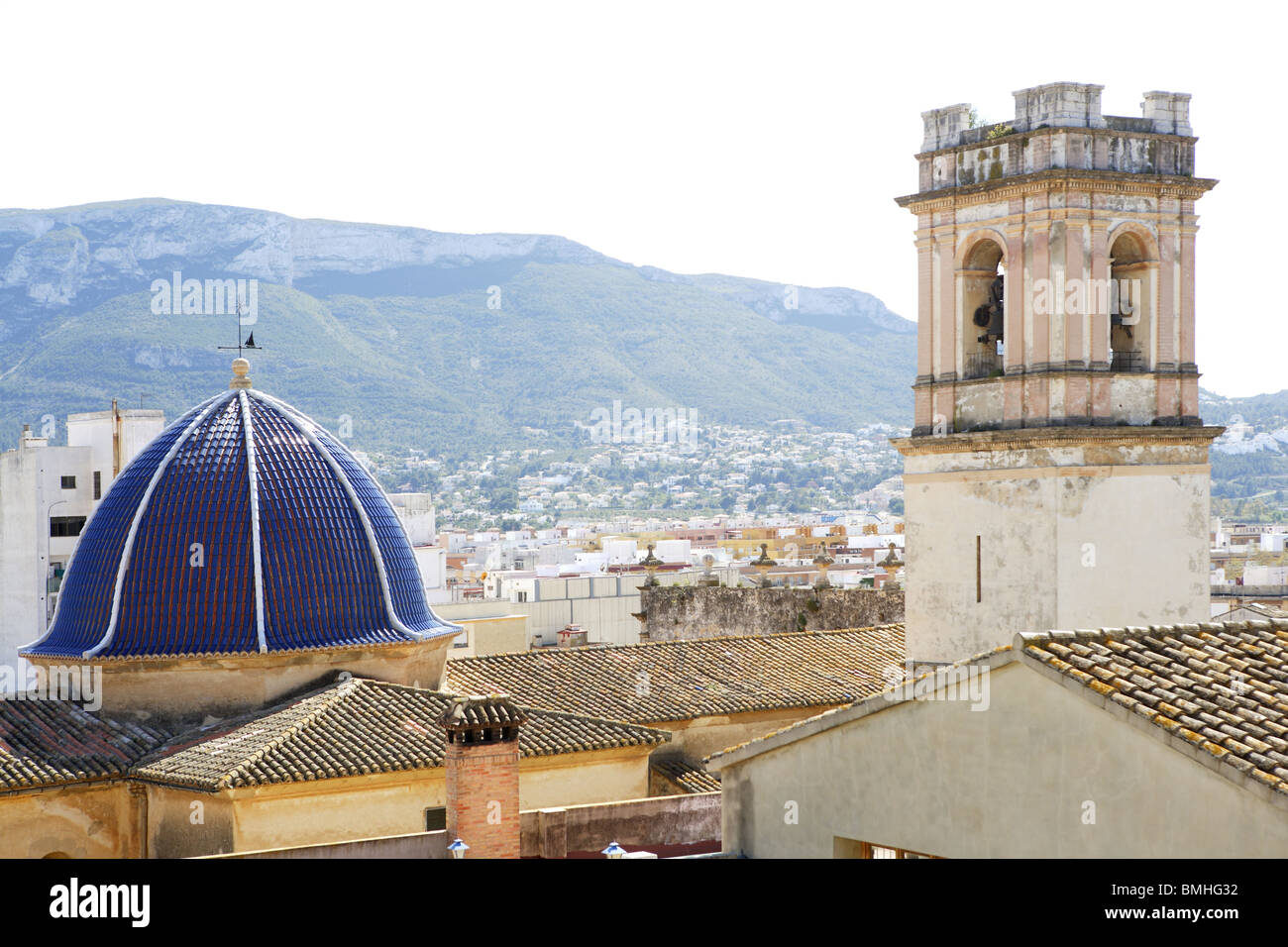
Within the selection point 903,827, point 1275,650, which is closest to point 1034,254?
point 1275,650

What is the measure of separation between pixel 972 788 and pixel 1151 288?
11.8 m

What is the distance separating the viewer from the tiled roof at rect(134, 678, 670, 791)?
1698cm

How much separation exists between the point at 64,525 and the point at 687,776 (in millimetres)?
30593

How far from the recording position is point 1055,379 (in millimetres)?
19062

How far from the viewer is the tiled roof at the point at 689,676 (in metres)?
21.7

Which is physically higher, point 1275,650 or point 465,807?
point 1275,650

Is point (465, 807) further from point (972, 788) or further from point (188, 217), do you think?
point (188, 217)

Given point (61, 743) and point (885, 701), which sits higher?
point (885, 701)

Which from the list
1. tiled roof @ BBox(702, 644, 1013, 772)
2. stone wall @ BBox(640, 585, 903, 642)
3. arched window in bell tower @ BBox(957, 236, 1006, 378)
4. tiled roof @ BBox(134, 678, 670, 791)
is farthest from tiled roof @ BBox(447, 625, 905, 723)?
tiled roof @ BBox(702, 644, 1013, 772)

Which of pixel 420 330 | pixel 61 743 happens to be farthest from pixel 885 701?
pixel 420 330

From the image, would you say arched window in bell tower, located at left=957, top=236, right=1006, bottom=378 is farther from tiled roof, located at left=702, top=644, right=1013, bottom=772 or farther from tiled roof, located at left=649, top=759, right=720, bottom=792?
tiled roof, located at left=702, top=644, right=1013, bottom=772

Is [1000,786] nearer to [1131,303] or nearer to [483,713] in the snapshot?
[483,713]

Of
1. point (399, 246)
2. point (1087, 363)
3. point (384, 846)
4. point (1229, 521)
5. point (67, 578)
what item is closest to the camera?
point (384, 846)

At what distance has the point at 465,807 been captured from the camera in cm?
1519
